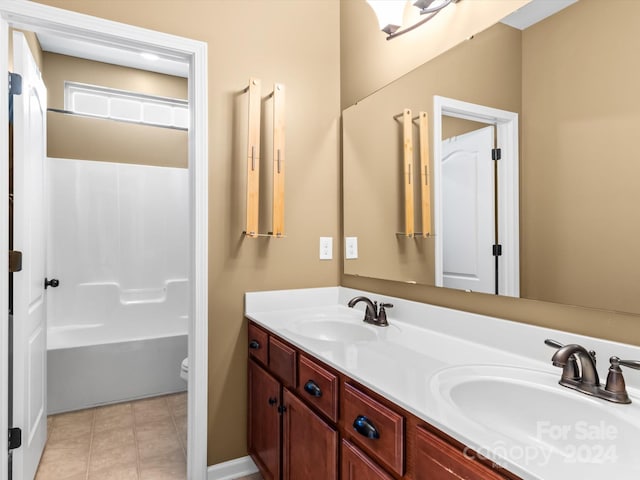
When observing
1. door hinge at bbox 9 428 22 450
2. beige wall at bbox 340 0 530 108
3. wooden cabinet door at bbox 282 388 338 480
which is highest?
beige wall at bbox 340 0 530 108

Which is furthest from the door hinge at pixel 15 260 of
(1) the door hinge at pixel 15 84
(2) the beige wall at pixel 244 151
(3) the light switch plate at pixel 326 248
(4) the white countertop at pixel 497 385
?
(3) the light switch plate at pixel 326 248

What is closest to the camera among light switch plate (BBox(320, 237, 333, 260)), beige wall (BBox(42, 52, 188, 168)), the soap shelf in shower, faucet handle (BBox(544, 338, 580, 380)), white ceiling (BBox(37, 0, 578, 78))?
faucet handle (BBox(544, 338, 580, 380))

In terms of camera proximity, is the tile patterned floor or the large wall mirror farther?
the tile patterned floor

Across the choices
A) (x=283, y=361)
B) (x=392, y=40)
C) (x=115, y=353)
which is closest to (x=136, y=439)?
(x=115, y=353)

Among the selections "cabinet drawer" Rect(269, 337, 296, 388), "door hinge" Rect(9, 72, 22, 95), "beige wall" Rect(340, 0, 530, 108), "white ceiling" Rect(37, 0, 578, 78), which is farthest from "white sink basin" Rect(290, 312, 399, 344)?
"white ceiling" Rect(37, 0, 578, 78)

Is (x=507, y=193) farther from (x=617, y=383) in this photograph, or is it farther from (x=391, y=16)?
(x=391, y=16)

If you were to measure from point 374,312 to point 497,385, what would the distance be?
0.76 meters

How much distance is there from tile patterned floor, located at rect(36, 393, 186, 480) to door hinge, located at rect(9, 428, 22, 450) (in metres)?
0.43

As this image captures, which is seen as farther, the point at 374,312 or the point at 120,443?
the point at 120,443

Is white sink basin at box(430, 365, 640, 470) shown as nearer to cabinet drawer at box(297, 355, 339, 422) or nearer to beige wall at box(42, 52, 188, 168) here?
cabinet drawer at box(297, 355, 339, 422)

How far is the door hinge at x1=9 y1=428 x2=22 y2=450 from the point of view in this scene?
1.71m

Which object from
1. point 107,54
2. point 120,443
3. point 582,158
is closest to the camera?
point 582,158

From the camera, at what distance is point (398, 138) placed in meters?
1.85

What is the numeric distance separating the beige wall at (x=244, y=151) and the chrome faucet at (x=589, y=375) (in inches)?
54.4
